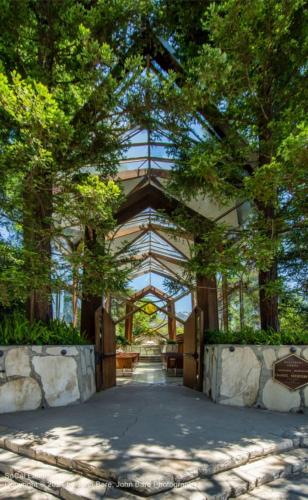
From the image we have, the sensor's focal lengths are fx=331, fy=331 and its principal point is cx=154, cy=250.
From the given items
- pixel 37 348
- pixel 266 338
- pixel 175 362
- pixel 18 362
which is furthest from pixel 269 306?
pixel 175 362

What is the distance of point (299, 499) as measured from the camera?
2.18 metres

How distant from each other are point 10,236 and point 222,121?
4495 millimetres

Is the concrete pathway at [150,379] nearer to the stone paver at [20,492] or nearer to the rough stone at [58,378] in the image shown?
the rough stone at [58,378]

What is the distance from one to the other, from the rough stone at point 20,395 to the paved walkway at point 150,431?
15cm

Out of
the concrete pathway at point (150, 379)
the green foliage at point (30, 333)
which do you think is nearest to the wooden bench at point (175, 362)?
the concrete pathway at point (150, 379)

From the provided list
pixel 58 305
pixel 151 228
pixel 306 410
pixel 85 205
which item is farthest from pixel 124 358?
pixel 85 205

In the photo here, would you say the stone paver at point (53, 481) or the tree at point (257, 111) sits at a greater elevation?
the tree at point (257, 111)

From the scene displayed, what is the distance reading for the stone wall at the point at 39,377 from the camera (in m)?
4.15

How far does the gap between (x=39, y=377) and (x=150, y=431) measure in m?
1.88

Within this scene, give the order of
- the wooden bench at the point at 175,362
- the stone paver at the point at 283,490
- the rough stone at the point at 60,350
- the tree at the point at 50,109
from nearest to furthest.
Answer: the stone paver at the point at 283,490
the tree at the point at 50,109
the rough stone at the point at 60,350
the wooden bench at the point at 175,362

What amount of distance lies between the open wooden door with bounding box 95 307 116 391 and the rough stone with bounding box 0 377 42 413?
1.92 m

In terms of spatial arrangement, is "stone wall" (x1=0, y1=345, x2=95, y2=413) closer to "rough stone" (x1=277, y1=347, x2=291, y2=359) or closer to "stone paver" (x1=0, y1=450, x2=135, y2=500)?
"stone paver" (x1=0, y1=450, x2=135, y2=500)

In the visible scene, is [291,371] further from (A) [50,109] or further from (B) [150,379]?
(B) [150,379]

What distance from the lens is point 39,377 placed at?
14.4 ft
